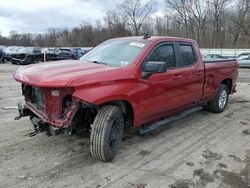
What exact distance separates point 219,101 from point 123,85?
398 cm

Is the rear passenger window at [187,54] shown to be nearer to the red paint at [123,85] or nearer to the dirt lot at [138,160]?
the red paint at [123,85]

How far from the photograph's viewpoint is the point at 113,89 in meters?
4.31

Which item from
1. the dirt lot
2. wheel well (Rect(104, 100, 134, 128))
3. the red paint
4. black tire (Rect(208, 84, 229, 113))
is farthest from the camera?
black tire (Rect(208, 84, 229, 113))

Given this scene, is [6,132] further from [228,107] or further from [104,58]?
[228,107]

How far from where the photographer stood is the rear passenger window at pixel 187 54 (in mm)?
6059

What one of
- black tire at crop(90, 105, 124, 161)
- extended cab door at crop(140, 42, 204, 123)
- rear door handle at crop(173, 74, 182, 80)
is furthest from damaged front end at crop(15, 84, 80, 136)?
rear door handle at crop(173, 74, 182, 80)

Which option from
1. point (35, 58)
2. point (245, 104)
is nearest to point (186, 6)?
point (35, 58)

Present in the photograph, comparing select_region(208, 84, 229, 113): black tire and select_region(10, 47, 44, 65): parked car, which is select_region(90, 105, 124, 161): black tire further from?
select_region(10, 47, 44, 65): parked car

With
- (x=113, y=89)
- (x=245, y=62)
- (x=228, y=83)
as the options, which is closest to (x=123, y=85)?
(x=113, y=89)

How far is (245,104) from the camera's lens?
8.92m

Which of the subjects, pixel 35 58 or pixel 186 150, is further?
pixel 35 58

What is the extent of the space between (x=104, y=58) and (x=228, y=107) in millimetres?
4583

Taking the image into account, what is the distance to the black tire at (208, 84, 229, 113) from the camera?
754cm

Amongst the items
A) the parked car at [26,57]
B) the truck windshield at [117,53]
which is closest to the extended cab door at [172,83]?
the truck windshield at [117,53]
